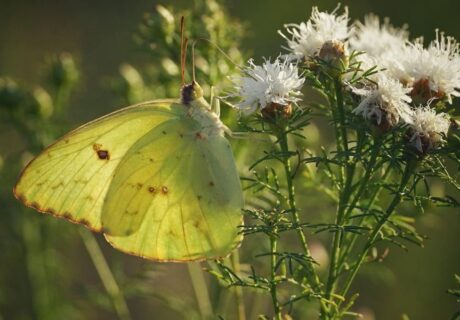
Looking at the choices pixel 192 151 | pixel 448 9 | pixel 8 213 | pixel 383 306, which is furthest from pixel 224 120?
pixel 448 9

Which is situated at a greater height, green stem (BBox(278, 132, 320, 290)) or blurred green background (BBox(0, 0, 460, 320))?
blurred green background (BBox(0, 0, 460, 320))

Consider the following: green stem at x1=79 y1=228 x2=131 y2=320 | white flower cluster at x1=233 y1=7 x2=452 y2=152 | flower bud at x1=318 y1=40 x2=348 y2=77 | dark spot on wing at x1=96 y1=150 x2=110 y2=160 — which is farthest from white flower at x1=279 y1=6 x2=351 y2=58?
green stem at x1=79 y1=228 x2=131 y2=320

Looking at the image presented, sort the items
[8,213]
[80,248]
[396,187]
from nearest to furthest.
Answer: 1. [396,187]
2. [8,213]
3. [80,248]

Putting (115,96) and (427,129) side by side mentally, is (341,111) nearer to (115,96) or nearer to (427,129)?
(427,129)

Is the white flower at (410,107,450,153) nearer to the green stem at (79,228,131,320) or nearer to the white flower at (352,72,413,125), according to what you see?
the white flower at (352,72,413,125)

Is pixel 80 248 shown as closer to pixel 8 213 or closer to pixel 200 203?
pixel 8 213

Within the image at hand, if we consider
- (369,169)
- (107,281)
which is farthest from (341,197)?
(107,281)
